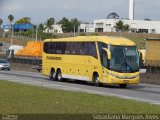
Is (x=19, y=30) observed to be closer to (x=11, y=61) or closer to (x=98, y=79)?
(x=11, y=61)

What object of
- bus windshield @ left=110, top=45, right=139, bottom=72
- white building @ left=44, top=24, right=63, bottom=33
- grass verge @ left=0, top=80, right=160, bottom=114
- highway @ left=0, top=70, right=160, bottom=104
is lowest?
highway @ left=0, top=70, right=160, bottom=104

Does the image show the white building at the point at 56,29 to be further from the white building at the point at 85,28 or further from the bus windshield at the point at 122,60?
the bus windshield at the point at 122,60

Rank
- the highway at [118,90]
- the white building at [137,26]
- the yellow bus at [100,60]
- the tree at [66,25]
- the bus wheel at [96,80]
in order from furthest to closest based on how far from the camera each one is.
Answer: the white building at [137,26] < the tree at [66,25] < the bus wheel at [96,80] < the yellow bus at [100,60] < the highway at [118,90]

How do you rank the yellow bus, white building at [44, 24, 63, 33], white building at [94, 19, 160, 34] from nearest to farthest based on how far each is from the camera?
the yellow bus → white building at [94, 19, 160, 34] → white building at [44, 24, 63, 33]

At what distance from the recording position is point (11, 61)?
234 ft

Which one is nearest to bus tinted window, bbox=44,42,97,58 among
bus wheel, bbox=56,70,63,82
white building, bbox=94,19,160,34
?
bus wheel, bbox=56,70,63,82

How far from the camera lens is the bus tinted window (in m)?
33.1

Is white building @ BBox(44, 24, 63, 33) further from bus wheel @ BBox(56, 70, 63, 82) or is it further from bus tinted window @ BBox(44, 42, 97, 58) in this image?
bus wheel @ BBox(56, 70, 63, 82)

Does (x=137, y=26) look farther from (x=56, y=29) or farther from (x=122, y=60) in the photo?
(x=122, y=60)

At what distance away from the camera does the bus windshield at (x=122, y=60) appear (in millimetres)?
31188

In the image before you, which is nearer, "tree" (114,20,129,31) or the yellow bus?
the yellow bus

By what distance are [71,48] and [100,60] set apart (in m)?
4.67

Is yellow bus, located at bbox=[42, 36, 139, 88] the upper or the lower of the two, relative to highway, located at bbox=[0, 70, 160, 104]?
upper

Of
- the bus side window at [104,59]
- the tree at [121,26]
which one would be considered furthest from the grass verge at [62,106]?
the tree at [121,26]
